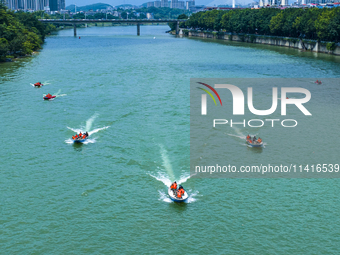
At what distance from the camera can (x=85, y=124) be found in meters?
63.2

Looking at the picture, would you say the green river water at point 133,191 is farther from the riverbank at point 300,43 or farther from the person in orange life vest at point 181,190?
the riverbank at point 300,43

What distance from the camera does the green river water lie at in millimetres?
34375

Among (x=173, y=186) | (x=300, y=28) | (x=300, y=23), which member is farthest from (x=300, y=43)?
(x=173, y=186)

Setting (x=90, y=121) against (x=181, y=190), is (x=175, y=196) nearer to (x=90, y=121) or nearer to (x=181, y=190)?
(x=181, y=190)

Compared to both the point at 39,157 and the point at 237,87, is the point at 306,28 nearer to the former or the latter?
the point at 237,87

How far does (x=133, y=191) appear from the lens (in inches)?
1670

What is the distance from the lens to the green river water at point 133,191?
3438cm

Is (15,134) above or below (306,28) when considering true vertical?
below

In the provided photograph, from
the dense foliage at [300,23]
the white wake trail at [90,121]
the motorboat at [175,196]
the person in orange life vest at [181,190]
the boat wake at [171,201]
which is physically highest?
the dense foliage at [300,23]

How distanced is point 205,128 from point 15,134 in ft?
87.6

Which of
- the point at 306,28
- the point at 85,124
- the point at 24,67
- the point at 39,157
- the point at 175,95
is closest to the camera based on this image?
the point at 39,157

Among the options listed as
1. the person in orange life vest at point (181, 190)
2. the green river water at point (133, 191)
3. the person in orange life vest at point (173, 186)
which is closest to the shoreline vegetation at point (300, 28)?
the green river water at point (133, 191)

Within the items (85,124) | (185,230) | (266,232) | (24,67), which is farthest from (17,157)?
(24,67)

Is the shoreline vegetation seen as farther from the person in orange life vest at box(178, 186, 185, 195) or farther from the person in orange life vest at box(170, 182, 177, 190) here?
the person in orange life vest at box(178, 186, 185, 195)
